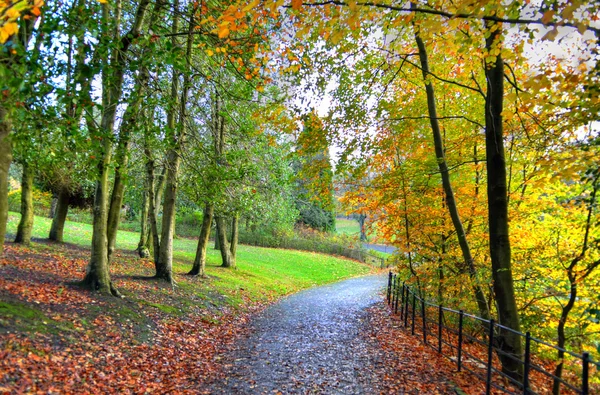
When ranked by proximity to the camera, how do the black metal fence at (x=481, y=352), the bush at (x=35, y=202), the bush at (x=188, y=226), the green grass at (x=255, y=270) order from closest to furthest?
the black metal fence at (x=481, y=352), the green grass at (x=255, y=270), the bush at (x=35, y=202), the bush at (x=188, y=226)

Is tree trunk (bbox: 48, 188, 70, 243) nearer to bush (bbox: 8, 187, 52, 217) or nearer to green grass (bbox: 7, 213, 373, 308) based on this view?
green grass (bbox: 7, 213, 373, 308)

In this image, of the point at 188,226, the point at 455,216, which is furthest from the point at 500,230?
the point at 188,226

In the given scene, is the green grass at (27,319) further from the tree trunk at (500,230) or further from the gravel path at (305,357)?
the tree trunk at (500,230)

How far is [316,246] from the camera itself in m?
39.0

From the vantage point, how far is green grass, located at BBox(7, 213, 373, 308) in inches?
577

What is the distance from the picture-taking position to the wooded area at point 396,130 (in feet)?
17.8

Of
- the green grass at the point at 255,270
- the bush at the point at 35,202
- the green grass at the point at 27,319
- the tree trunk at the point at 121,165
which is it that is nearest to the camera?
the green grass at the point at 27,319

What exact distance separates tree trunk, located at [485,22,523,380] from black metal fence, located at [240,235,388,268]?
30.6 metres

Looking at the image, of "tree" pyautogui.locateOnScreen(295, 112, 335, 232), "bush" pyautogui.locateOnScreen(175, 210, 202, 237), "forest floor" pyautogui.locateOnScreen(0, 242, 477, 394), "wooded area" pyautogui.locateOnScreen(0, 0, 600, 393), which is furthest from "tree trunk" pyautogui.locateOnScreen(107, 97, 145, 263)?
"bush" pyautogui.locateOnScreen(175, 210, 202, 237)

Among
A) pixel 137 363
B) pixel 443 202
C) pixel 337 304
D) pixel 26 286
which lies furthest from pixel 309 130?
pixel 337 304

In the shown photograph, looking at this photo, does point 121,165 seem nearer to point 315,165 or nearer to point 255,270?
point 315,165

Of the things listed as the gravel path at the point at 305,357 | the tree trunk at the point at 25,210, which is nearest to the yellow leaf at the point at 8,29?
the gravel path at the point at 305,357

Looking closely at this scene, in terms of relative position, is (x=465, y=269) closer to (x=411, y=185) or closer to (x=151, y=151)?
(x=411, y=185)

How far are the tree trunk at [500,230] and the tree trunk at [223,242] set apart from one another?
13.9 m
